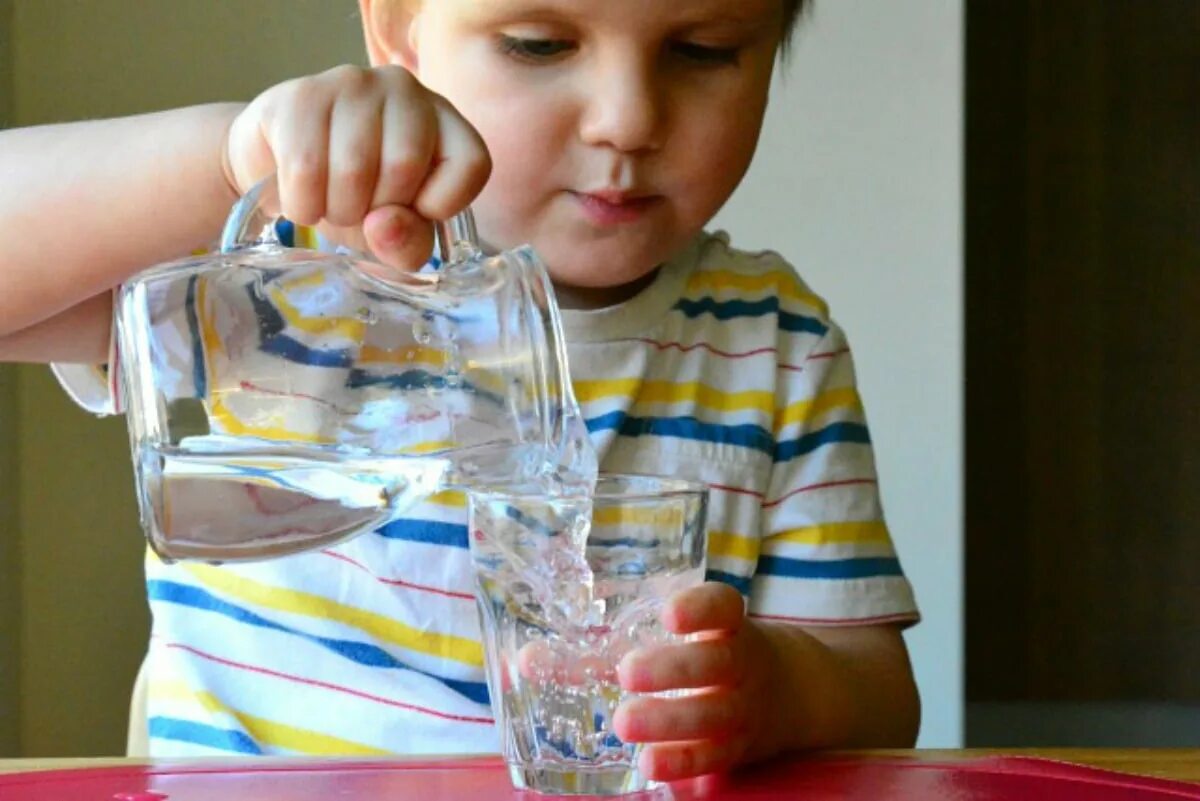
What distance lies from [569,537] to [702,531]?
0.17 ft

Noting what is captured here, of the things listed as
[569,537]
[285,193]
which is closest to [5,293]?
[285,193]

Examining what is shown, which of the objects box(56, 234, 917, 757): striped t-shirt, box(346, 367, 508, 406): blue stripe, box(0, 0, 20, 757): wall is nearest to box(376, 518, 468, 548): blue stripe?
box(56, 234, 917, 757): striped t-shirt

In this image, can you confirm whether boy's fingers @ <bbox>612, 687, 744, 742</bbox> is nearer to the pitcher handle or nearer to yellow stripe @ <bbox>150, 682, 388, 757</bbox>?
the pitcher handle

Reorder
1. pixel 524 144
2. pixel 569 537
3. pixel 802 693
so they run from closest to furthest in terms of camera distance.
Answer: pixel 569 537 → pixel 802 693 → pixel 524 144

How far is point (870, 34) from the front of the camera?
1.63 m

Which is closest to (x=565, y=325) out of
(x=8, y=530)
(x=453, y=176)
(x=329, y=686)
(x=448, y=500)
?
(x=448, y=500)

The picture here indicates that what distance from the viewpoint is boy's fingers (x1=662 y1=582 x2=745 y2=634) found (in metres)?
0.53

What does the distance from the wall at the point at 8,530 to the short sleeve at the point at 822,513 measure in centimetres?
72

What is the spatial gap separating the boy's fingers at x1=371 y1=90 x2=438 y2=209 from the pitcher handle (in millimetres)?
21

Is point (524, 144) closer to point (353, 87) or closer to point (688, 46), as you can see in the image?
point (688, 46)

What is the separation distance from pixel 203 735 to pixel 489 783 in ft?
1.02

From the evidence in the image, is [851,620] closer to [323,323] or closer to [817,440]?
[817,440]

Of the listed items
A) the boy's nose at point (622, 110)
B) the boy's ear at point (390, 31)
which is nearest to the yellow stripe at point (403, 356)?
the boy's nose at point (622, 110)

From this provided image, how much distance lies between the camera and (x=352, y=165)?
55cm
